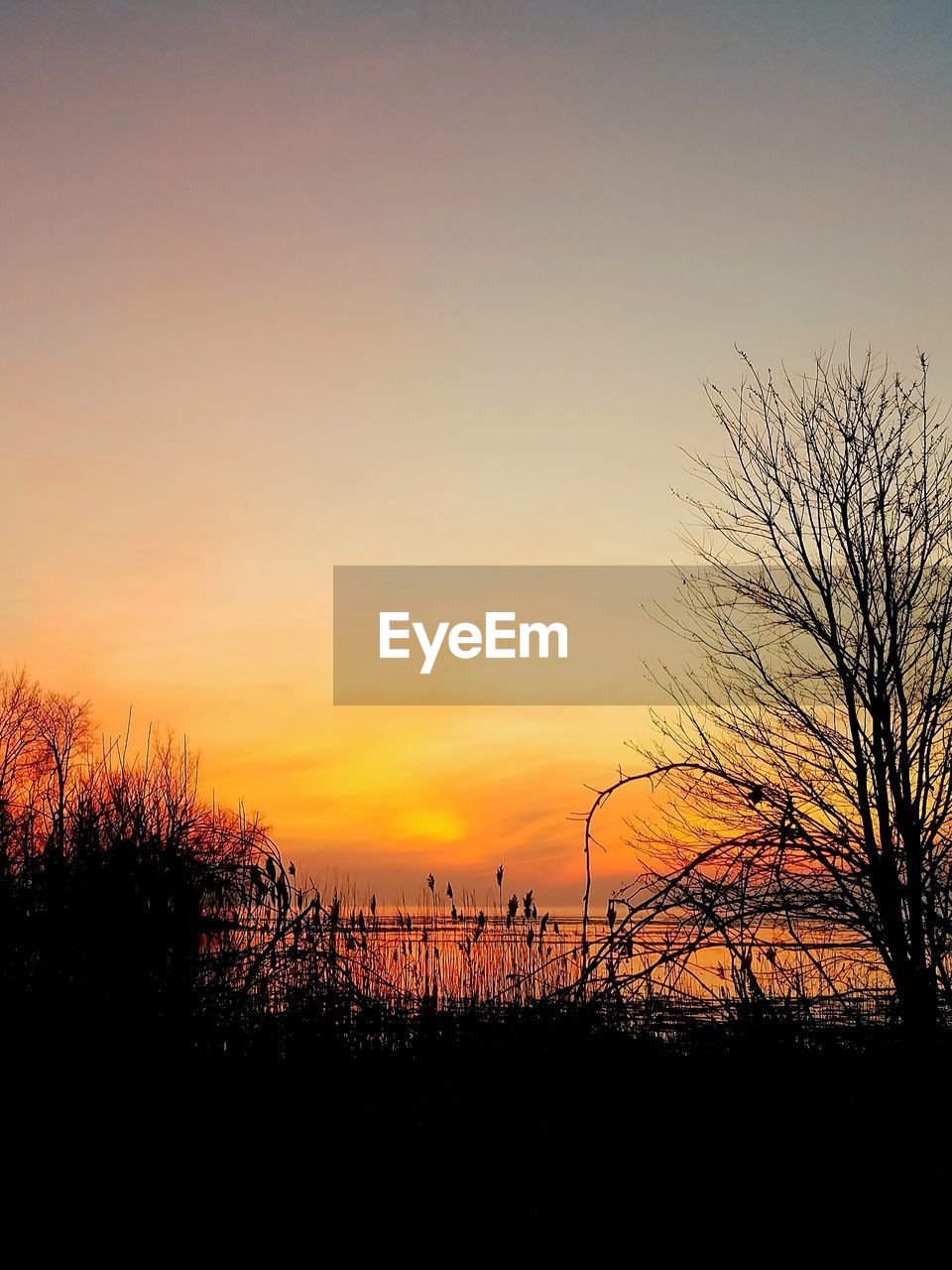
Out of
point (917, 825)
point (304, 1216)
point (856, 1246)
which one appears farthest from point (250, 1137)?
point (917, 825)

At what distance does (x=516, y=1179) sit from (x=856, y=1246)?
1169 mm

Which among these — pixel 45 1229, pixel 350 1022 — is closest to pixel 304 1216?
pixel 45 1229

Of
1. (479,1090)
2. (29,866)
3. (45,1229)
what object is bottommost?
(45,1229)

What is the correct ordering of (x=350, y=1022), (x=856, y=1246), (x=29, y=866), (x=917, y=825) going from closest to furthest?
(x=856, y=1246)
(x=350, y=1022)
(x=29, y=866)
(x=917, y=825)

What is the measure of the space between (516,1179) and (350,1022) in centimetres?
290

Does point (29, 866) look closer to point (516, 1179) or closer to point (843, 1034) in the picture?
point (516, 1179)

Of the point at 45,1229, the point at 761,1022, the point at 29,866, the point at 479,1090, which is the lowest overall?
the point at 45,1229

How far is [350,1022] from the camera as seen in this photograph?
678cm

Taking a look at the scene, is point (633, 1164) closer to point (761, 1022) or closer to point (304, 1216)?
point (761, 1022)

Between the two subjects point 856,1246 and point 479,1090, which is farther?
point 479,1090

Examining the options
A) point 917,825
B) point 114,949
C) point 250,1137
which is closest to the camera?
point 250,1137

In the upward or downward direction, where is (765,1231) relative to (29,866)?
downward

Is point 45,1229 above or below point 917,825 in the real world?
below

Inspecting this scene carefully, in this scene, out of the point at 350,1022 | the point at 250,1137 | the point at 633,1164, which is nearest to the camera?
the point at 633,1164
